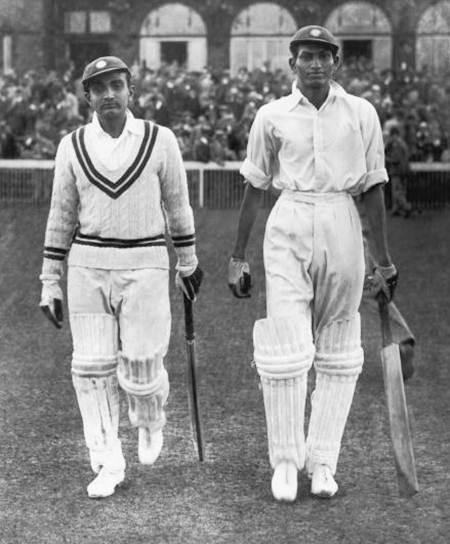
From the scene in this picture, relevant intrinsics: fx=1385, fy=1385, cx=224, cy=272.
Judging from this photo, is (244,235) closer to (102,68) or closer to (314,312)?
(314,312)

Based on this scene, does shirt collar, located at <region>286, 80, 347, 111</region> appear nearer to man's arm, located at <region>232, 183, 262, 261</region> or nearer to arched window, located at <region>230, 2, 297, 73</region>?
man's arm, located at <region>232, 183, 262, 261</region>

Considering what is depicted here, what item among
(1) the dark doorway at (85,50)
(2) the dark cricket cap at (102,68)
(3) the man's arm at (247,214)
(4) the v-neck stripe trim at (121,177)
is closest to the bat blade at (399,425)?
(3) the man's arm at (247,214)

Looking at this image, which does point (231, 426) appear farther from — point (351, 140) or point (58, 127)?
point (58, 127)

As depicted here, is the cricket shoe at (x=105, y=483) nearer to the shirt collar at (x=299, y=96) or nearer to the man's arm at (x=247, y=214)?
the man's arm at (x=247, y=214)

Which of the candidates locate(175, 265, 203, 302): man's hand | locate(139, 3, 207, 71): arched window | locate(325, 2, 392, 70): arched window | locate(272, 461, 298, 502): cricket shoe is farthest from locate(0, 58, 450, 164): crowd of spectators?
locate(272, 461, 298, 502): cricket shoe

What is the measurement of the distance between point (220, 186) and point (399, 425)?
17.5 metres

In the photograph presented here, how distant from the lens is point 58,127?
26125 millimetres

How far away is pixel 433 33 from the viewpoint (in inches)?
1633

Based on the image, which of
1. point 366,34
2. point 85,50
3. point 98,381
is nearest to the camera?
point 98,381

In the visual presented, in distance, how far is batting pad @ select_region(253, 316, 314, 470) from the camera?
6262 millimetres

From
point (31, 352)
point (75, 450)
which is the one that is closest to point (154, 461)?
point (75, 450)

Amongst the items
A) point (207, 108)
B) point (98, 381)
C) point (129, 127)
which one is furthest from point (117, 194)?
point (207, 108)

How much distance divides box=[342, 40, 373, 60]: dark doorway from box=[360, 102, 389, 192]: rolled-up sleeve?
3644cm

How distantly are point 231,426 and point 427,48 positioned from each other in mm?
35083
